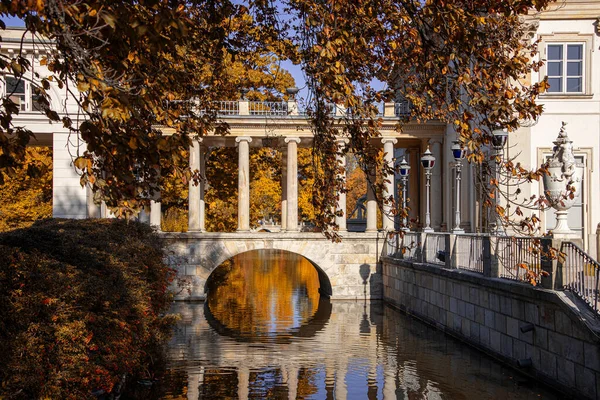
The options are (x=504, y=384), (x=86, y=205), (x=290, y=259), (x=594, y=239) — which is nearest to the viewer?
(x=504, y=384)

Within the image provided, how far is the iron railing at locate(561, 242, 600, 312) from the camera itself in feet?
44.3

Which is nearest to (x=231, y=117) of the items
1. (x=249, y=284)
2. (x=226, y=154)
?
(x=226, y=154)

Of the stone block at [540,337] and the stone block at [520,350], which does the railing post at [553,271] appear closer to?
the stone block at [540,337]

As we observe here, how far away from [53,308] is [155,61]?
11.0 ft

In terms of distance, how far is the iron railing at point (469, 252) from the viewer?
20219 mm

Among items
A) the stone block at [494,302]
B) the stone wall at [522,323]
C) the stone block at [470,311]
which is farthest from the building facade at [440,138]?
the stone block at [494,302]

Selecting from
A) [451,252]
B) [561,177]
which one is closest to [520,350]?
[561,177]

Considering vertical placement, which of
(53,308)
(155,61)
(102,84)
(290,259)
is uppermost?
(155,61)

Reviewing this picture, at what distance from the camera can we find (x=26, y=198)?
120ft

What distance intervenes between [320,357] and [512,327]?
5.33m

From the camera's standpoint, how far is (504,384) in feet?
52.0

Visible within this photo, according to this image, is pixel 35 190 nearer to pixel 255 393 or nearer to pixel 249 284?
pixel 249 284

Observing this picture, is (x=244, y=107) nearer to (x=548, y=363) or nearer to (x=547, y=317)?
(x=547, y=317)

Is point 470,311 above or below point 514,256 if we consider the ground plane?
below
